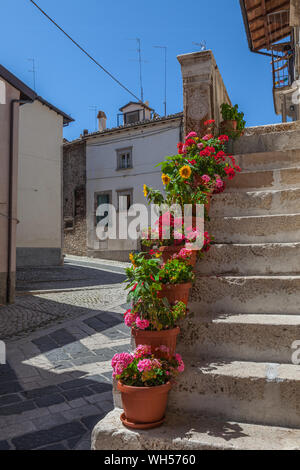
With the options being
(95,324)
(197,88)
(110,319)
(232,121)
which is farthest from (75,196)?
(197,88)

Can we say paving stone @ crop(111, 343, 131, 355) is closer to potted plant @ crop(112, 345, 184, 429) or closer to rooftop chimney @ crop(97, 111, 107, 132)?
potted plant @ crop(112, 345, 184, 429)

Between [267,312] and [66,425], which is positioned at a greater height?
[267,312]

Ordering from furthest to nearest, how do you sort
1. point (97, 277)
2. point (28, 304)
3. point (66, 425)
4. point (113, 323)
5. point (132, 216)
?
point (132, 216) → point (97, 277) → point (28, 304) → point (113, 323) → point (66, 425)

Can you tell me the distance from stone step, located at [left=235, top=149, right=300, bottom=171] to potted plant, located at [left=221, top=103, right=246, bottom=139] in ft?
2.40

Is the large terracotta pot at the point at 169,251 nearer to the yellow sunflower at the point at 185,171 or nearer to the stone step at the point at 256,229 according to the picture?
the stone step at the point at 256,229

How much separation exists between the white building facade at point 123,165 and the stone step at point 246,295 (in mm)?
16759

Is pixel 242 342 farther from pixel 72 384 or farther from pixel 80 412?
pixel 72 384

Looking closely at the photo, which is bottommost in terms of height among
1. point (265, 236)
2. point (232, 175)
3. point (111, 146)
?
point (265, 236)

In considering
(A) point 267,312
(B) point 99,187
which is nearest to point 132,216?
(B) point 99,187

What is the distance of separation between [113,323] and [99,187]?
16.5 metres

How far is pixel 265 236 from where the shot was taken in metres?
3.41

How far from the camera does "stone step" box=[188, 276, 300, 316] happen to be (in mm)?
2756

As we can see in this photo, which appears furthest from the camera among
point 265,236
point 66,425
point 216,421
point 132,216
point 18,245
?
point 132,216

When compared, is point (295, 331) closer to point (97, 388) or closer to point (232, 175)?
point (97, 388)
